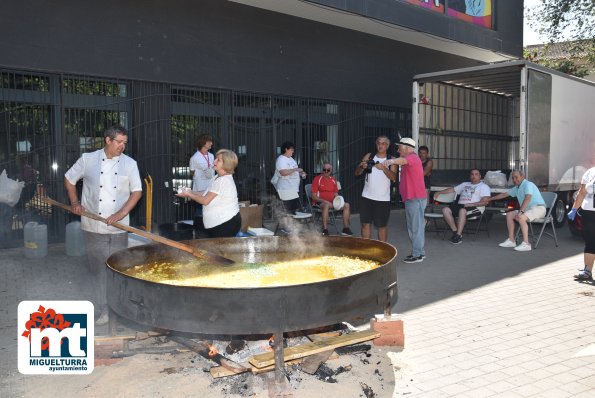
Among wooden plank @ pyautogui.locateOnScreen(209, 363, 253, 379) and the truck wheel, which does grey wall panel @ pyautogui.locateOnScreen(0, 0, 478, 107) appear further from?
wooden plank @ pyautogui.locateOnScreen(209, 363, 253, 379)

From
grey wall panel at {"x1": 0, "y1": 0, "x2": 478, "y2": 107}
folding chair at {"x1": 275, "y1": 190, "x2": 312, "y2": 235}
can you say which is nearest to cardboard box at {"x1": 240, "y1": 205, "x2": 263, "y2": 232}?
folding chair at {"x1": 275, "y1": 190, "x2": 312, "y2": 235}

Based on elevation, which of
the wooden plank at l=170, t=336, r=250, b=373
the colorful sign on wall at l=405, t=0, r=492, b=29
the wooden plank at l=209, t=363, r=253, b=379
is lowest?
the wooden plank at l=209, t=363, r=253, b=379

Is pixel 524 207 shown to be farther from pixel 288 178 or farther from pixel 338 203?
pixel 288 178

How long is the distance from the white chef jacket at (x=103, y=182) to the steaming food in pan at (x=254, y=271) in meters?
0.99

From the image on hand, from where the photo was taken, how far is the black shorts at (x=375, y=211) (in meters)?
7.52

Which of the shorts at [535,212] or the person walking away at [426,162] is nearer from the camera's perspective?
the shorts at [535,212]

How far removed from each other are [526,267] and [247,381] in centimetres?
539

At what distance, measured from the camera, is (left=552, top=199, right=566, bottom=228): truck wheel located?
11.4 metres

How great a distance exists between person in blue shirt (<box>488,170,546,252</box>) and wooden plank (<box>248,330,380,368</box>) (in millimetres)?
5828

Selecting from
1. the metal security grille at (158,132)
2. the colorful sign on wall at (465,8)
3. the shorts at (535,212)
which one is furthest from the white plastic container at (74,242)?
the colorful sign on wall at (465,8)

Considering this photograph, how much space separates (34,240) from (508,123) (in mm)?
12403

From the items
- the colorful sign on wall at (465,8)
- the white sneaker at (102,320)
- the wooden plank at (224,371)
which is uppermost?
the colorful sign on wall at (465,8)

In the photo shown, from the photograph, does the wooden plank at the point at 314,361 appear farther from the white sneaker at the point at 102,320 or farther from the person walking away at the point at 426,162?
the person walking away at the point at 426,162

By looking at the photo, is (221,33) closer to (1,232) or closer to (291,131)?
(291,131)
